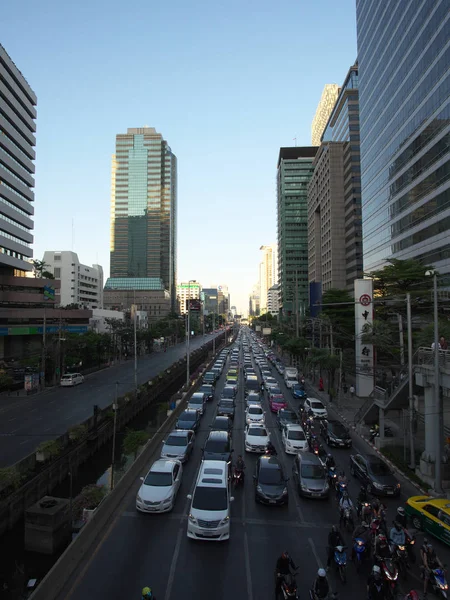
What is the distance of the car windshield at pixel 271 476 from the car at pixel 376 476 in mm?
4205

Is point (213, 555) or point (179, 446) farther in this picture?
point (179, 446)

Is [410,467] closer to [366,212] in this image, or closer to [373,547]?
[373,547]

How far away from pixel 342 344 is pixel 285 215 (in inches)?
4355

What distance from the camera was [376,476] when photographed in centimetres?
1806

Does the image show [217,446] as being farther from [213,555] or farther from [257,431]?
[213,555]

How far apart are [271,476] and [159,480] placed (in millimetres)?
4876

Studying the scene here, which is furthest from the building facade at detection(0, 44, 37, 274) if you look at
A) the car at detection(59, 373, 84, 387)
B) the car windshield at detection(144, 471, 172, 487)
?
the car windshield at detection(144, 471, 172, 487)

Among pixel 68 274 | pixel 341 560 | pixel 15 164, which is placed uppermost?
pixel 15 164

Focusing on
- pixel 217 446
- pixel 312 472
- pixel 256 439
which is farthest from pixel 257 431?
pixel 312 472

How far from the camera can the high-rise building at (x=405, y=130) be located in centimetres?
4653

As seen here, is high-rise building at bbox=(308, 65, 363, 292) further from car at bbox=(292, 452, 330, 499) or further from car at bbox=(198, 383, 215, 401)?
car at bbox=(292, 452, 330, 499)

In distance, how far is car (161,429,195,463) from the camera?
2153 centimetres

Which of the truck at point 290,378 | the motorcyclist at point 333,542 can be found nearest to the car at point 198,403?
the truck at point 290,378

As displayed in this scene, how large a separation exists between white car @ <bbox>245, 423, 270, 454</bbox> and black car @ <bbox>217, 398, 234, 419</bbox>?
6586 millimetres
